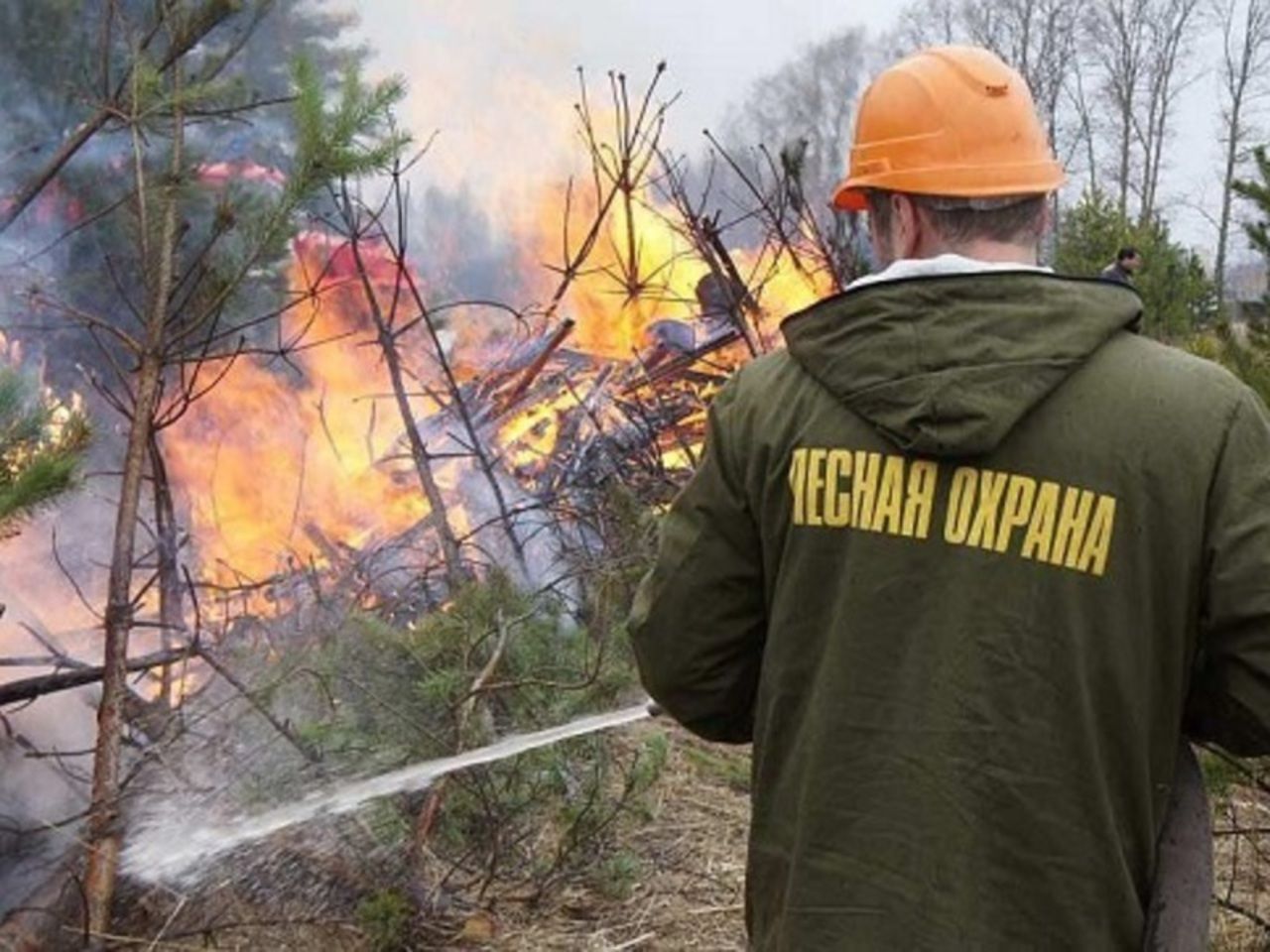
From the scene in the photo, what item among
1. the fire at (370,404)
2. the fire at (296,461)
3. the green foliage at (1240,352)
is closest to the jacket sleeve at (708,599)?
the green foliage at (1240,352)

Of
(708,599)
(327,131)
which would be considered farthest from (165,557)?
(708,599)

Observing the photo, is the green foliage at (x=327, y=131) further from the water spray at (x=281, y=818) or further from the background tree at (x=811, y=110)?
the background tree at (x=811, y=110)

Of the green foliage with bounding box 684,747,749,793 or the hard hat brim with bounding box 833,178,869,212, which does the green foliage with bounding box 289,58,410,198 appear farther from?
the green foliage with bounding box 684,747,749,793

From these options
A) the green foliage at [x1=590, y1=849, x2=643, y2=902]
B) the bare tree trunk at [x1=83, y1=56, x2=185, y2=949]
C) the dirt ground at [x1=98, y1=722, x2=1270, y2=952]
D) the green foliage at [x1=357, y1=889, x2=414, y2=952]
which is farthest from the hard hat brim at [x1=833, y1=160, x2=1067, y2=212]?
the green foliage at [x1=590, y1=849, x2=643, y2=902]

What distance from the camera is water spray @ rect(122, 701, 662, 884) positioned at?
3.46 metres

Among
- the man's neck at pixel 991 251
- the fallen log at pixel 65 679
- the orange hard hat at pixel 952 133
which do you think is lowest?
the fallen log at pixel 65 679

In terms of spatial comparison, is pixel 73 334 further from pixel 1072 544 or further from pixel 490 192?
pixel 1072 544

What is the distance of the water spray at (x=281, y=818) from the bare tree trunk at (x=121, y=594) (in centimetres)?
12

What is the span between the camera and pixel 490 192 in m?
11.3

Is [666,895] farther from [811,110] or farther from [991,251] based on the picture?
[811,110]

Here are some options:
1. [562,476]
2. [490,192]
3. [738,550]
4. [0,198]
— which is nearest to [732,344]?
[562,476]

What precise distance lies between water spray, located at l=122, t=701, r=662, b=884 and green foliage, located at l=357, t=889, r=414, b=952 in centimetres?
27

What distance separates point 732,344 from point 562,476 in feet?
5.78

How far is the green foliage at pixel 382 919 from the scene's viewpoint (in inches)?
143
